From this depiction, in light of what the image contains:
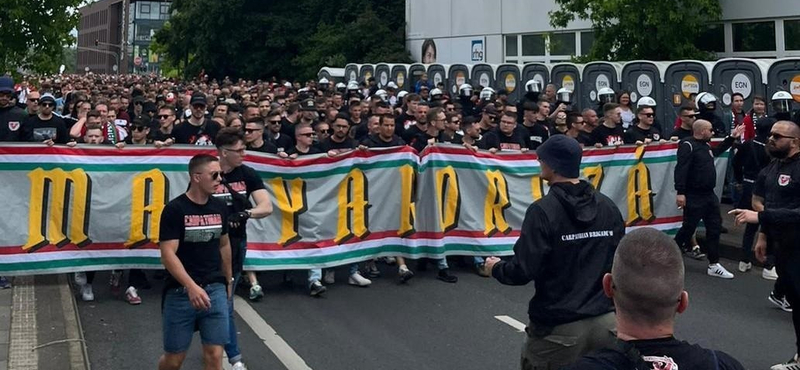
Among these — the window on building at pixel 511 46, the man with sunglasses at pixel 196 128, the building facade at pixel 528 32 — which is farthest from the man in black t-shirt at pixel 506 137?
the window on building at pixel 511 46

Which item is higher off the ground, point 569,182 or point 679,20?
point 679,20

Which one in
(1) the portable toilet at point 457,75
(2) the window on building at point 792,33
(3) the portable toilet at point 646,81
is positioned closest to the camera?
(3) the portable toilet at point 646,81

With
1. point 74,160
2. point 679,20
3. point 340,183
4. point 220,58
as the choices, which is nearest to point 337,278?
point 340,183

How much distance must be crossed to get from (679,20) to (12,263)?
17488 millimetres

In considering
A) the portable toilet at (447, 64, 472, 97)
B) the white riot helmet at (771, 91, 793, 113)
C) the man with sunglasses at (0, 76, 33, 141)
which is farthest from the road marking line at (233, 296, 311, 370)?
the portable toilet at (447, 64, 472, 97)

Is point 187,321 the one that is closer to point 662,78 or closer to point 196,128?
point 196,128

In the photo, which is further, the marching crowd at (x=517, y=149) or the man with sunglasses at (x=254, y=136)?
the man with sunglasses at (x=254, y=136)

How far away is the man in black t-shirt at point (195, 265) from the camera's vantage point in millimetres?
5648

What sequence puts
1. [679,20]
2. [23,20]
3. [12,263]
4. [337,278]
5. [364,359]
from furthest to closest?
[679,20]
[23,20]
[337,278]
[12,263]
[364,359]

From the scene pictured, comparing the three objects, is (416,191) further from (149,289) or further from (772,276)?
(772,276)

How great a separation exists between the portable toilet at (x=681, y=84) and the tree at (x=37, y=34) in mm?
10437

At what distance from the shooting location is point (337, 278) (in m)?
10.6

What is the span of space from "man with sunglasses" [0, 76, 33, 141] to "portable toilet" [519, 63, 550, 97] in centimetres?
1437

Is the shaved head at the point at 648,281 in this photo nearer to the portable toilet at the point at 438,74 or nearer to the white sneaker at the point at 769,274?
the white sneaker at the point at 769,274
